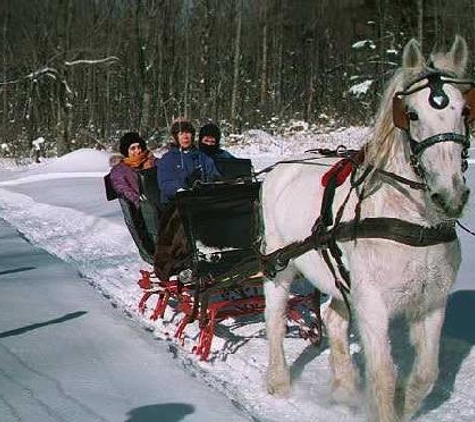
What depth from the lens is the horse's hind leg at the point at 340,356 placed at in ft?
13.7

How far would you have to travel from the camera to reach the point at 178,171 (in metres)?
6.14

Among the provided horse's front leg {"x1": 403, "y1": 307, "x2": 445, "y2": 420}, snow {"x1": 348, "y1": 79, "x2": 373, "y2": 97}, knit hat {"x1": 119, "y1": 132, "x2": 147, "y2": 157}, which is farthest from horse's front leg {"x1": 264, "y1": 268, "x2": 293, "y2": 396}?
snow {"x1": 348, "y1": 79, "x2": 373, "y2": 97}

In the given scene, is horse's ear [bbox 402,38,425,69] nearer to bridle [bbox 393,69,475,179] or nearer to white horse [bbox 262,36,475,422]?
white horse [bbox 262,36,475,422]

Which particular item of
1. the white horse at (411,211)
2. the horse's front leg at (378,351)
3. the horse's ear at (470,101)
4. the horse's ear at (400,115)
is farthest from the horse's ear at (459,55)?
the horse's front leg at (378,351)

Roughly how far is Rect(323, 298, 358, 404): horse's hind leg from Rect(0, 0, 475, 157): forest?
20.7 m

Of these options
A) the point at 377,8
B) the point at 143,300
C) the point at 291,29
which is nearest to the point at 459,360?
the point at 143,300

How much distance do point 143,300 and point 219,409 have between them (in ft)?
7.79

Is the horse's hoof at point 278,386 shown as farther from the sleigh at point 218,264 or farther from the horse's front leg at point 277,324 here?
the sleigh at point 218,264

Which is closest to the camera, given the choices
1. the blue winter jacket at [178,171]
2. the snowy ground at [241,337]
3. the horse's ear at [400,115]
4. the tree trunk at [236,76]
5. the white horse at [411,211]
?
the white horse at [411,211]

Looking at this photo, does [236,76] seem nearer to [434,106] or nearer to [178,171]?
[178,171]

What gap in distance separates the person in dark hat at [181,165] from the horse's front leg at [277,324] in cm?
156

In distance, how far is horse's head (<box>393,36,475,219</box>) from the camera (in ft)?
9.19

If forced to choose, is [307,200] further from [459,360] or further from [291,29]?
[291,29]

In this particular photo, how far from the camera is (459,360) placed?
4555 mm
